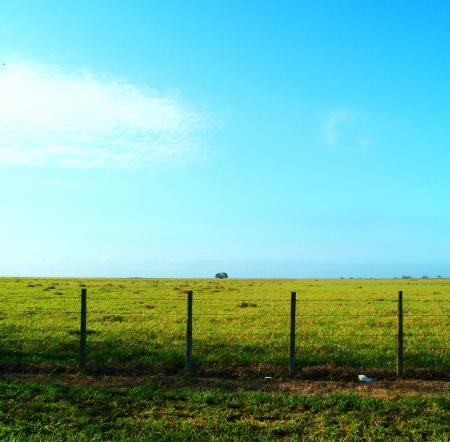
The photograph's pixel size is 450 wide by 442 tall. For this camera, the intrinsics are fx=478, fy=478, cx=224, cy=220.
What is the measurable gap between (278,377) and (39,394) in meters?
5.55

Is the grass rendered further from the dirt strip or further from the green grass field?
the dirt strip

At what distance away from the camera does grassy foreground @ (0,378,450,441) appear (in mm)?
7945

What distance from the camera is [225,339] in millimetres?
16781

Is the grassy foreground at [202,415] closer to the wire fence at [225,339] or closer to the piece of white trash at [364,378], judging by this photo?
the piece of white trash at [364,378]

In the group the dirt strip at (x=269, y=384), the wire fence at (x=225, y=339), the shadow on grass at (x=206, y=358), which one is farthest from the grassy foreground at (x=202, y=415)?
the wire fence at (x=225, y=339)

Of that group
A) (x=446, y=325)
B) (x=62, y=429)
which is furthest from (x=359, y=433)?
(x=446, y=325)

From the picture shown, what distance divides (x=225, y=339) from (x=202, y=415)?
8.06 m

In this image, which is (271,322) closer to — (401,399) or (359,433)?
(401,399)

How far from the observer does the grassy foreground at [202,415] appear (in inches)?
313

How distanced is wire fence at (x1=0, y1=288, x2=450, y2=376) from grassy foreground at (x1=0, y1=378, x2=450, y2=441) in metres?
2.57

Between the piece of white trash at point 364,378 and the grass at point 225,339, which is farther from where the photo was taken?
the grass at point 225,339

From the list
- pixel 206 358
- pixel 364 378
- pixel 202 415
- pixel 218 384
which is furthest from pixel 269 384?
pixel 206 358

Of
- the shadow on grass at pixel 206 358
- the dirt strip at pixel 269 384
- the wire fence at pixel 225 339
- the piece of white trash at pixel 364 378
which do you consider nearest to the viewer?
the dirt strip at pixel 269 384

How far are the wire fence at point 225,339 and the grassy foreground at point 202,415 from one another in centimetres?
257
